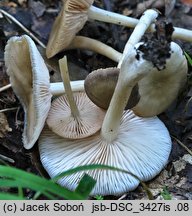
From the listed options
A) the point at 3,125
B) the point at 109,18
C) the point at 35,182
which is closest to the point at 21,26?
the point at 109,18

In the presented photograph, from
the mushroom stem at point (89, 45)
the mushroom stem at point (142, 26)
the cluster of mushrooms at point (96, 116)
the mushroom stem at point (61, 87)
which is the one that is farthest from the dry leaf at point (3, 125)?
the mushroom stem at point (142, 26)

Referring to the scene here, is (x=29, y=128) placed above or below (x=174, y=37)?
below

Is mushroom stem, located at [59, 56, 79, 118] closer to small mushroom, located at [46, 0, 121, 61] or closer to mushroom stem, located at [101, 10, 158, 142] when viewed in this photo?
mushroom stem, located at [101, 10, 158, 142]

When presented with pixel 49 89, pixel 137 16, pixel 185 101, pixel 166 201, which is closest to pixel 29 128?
pixel 49 89

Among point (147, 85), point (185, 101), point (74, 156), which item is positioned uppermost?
point (147, 85)

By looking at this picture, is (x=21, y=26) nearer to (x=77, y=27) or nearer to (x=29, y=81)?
(x=77, y=27)

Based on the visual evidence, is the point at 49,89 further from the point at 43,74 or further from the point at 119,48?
the point at 119,48

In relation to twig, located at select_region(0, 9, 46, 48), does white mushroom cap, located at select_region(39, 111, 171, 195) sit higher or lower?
lower

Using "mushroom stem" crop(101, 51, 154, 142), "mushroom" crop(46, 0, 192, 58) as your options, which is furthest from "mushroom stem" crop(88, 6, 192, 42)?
"mushroom stem" crop(101, 51, 154, 142)
